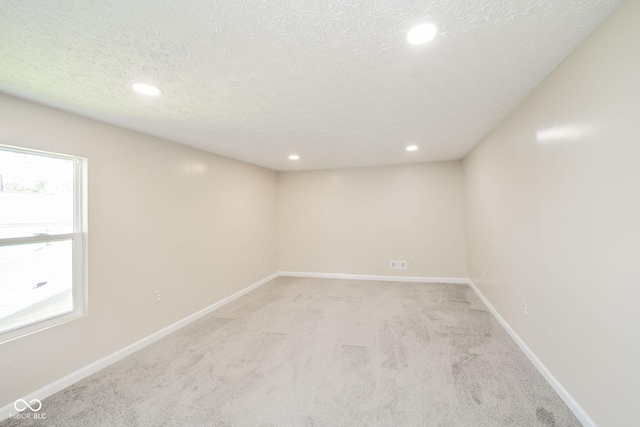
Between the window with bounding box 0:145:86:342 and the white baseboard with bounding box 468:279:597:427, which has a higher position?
the window with bounding box 0:145:86:342

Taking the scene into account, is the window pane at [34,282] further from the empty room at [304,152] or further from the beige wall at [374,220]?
the beige wall at [374,220]

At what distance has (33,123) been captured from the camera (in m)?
1.96

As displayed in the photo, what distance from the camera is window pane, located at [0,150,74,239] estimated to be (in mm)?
1888

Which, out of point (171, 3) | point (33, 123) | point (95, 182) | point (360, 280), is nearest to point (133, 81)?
point (171, 3)

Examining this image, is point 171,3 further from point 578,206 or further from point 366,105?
point 578,206

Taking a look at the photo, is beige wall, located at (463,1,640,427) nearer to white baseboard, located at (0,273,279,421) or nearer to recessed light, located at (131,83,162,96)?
recessed light, located at (131,83,162,96)

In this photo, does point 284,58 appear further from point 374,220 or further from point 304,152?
point 374,220

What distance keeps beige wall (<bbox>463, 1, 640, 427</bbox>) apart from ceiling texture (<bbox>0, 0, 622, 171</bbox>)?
0.66 feet

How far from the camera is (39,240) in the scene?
80.2 inches

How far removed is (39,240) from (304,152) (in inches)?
115

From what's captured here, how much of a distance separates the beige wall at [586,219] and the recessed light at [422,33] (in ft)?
2.80

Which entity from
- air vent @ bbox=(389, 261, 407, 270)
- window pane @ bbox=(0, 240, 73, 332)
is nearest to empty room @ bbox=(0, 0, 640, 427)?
window pane @ bbox=(0, 240, 73, 332)

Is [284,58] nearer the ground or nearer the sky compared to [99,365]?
nearer the sky

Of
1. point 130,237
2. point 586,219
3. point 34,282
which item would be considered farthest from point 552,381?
point 34,282
